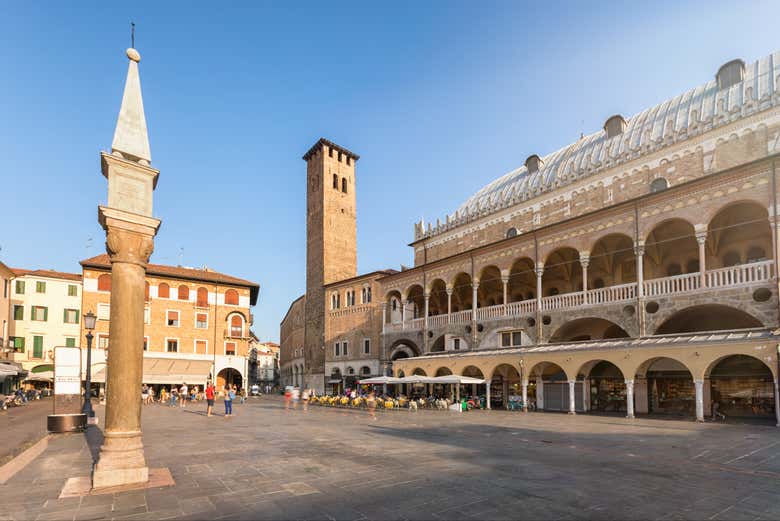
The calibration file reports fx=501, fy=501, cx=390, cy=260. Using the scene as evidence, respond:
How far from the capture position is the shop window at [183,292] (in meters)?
43.6

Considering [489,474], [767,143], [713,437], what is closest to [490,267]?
[767,143]

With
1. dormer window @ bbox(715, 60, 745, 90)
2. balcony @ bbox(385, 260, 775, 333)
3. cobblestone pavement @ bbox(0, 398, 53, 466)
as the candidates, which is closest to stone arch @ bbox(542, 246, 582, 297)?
balcony @ bbox(385, 260, 775, 333)

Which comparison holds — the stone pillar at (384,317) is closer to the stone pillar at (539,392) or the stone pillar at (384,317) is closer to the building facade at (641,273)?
the building facade at (641,273)

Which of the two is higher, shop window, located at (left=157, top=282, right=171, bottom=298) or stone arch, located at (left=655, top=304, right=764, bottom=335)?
shop window, located at (left=157, top=282, right=171, bottom=298)

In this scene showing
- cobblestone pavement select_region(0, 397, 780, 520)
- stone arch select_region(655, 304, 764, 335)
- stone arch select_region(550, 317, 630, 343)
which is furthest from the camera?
stone arch select_region(550, 317, 630, 343)

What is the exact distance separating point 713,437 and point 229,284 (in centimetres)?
4033

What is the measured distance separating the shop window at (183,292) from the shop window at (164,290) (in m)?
0.91

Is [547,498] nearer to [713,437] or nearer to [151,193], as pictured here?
[151,193]

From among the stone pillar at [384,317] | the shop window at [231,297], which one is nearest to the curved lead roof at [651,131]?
the stone pillar at [384,317]

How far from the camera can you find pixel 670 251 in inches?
998

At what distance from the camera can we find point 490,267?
100.0 ft

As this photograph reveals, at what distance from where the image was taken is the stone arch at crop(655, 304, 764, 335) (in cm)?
2217

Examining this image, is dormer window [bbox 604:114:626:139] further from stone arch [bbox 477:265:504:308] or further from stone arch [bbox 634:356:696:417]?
stone arch [bbox 634:356:696:417]

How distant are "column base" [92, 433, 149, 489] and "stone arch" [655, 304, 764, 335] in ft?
69.0
